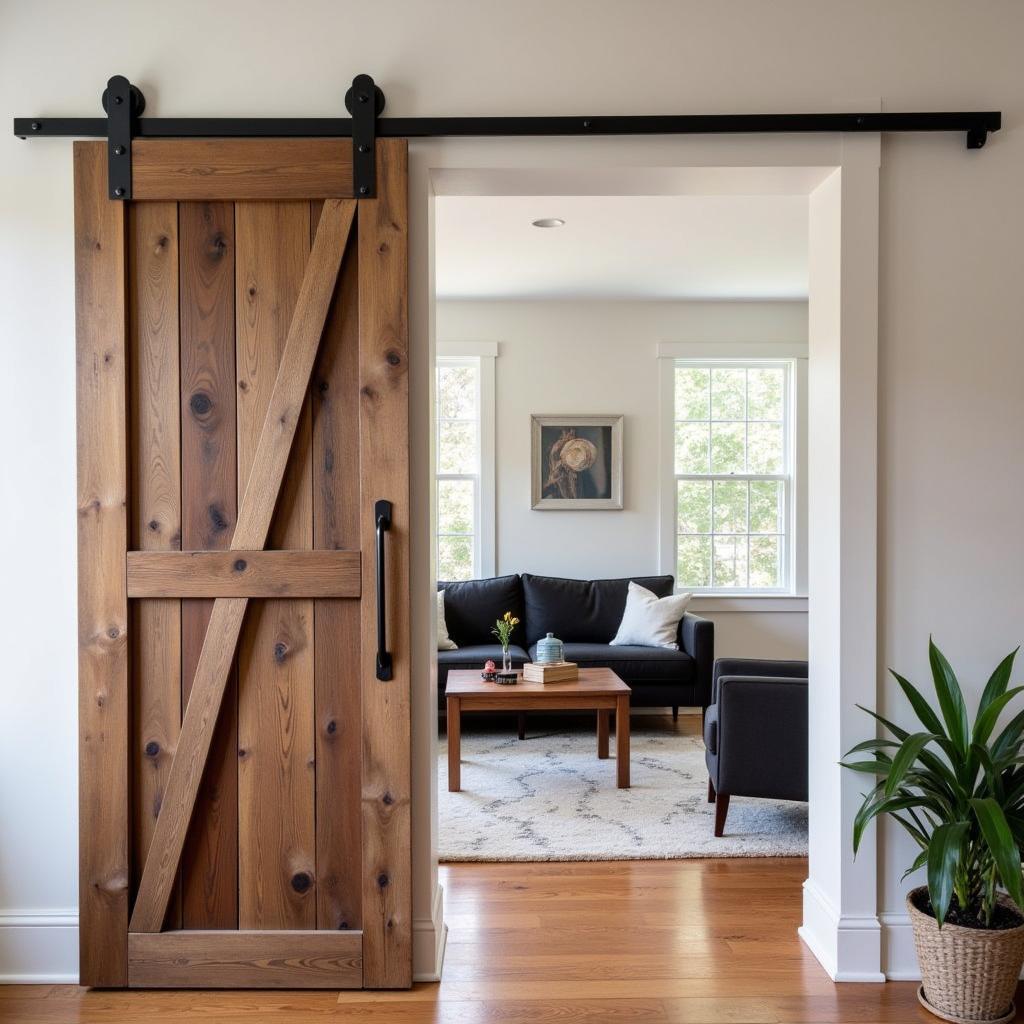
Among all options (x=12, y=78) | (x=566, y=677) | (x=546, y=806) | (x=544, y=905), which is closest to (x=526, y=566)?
(x=566, y=677)

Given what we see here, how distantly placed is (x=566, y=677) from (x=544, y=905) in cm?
173

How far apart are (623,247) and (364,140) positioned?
2.91 m

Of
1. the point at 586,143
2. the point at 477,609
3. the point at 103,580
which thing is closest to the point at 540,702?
the point at 477,609

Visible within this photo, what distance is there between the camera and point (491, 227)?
15.8ft

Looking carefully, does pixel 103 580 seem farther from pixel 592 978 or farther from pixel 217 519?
pixel 592 978

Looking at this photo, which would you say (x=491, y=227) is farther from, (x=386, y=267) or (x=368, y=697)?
(x=368, y=697)

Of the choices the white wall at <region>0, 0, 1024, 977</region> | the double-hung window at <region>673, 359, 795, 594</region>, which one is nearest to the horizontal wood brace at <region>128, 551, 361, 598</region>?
the white wall at <region>0, 0, 1024, 977</region>

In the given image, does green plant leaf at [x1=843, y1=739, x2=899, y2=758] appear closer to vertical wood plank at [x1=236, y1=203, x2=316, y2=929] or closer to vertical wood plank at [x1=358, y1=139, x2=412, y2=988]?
vertical wood plank at [x1=358, y1=139, x2=412, y2=988]

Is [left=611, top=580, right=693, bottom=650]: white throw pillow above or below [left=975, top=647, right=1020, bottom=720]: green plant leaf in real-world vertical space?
below

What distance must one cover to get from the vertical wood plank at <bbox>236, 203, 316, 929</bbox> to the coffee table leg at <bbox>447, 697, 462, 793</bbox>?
6.38 feet

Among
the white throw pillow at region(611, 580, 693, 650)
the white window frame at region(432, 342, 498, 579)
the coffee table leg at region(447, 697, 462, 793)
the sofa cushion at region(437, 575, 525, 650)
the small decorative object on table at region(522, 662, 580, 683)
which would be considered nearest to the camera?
the coffee table leg at region(447, 697, 462, 793)

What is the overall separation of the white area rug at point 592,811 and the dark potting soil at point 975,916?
1.21 meters

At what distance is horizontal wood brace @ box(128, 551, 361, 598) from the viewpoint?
99.5 inches

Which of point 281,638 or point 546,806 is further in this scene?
point 546,806
